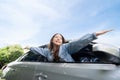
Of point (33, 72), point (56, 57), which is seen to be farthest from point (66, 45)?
point (33, 72)

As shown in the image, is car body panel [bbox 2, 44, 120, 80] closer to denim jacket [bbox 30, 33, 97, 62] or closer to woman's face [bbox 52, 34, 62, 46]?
denim jacket [bbox 30, 33, 97, 62]

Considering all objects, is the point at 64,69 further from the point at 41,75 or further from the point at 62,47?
the point at 41,75

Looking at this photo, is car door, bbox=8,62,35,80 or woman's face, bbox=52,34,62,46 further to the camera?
car door, bbox=8,62,35,80

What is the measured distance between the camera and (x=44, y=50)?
621 centimetres

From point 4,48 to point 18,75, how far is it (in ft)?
124

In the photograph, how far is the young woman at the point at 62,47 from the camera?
5320 mm

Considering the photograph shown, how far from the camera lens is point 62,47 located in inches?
225

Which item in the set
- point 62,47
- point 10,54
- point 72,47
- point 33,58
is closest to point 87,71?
point 72,47

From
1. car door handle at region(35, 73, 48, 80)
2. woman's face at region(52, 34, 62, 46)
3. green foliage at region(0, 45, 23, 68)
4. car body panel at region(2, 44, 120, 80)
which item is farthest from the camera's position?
green foliage at region(0, 45, 23, 68)

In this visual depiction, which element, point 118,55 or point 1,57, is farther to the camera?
point 1,57

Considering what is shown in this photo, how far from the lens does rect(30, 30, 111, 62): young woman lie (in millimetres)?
5320

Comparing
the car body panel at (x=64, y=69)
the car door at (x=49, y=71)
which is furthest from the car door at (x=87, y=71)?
the car door at (x=49, y=71)

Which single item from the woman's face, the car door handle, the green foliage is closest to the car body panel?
the car door handle

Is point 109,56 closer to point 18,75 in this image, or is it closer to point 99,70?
point 99,70
